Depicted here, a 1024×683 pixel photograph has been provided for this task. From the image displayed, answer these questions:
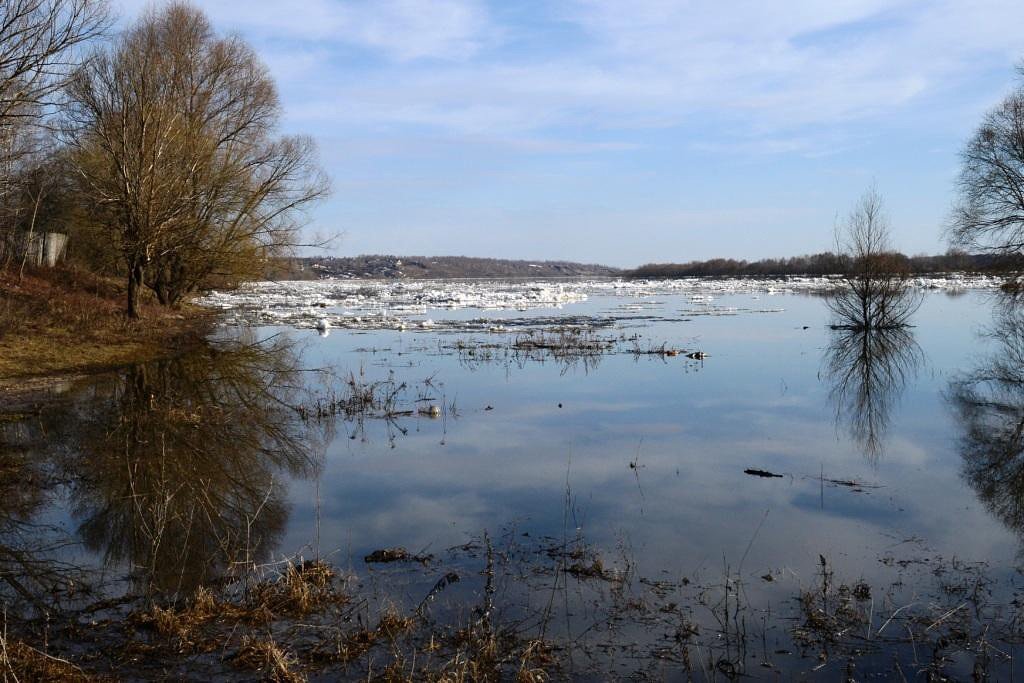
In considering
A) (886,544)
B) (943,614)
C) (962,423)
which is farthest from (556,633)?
(962,423)

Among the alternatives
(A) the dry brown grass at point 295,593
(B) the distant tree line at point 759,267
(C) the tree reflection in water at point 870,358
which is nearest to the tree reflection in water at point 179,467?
(A) the dry brown grass at point 295,593

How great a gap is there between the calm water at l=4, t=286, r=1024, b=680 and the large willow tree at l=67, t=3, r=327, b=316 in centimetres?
775

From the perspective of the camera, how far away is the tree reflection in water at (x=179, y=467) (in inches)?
252

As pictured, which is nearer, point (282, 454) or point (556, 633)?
point (556, 633)

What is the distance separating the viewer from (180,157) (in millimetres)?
22969

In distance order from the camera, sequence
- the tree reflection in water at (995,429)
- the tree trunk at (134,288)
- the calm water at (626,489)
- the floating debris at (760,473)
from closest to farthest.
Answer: the calm water at (626,489)
the tree reflection in water at (995,429)
the floating debris at (760,473)
the tree trunk at (134,288)

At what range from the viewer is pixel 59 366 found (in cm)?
1628

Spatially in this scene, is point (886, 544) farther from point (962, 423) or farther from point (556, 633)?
point (962, 423)

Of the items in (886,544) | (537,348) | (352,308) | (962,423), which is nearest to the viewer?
(886,544)

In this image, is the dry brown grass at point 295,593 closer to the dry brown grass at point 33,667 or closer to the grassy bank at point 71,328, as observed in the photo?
the dry brown grass at point 33,667

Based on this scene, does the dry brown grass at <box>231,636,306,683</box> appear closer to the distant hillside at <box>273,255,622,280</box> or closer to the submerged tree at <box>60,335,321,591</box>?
the submerged tree at <box>60,335,321,591</box>

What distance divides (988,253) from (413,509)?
30.8 m

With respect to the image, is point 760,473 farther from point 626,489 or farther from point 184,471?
point 184,471

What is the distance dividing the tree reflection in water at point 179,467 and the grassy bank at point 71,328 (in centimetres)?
183
